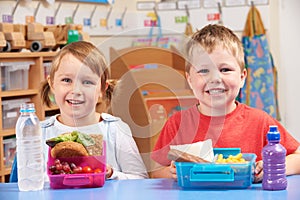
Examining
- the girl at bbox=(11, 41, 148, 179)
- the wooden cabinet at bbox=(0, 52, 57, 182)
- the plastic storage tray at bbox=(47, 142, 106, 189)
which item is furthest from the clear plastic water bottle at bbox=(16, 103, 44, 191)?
the wooden cabinet at bbox=(0, 52, 57, 182)

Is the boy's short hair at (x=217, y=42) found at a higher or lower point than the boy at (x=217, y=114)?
higher

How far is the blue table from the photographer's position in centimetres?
140

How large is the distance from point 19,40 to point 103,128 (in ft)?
4.78

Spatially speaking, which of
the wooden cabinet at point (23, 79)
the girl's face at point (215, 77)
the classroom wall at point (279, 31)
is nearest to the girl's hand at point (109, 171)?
the girl's face at point (215, 77)

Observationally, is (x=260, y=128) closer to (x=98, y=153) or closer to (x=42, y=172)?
(x=98, y=153)

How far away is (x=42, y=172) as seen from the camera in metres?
1.54

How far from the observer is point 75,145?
151 centimetres

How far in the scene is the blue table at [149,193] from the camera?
1.40m

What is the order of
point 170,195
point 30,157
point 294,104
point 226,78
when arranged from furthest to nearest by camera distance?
point 294,104, point 226,78, point 30,157, point 170,195

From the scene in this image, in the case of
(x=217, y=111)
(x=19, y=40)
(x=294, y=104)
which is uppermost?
(x=19, y=40)

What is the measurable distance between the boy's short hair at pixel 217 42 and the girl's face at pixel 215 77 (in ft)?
0.05

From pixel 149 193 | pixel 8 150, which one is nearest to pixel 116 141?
pixel 149 193

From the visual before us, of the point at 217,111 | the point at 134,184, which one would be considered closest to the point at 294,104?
the point at 217,111

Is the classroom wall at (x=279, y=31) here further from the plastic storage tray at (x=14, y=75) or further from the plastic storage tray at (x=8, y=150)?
the plastic storage tray at (x=8, y=150)
